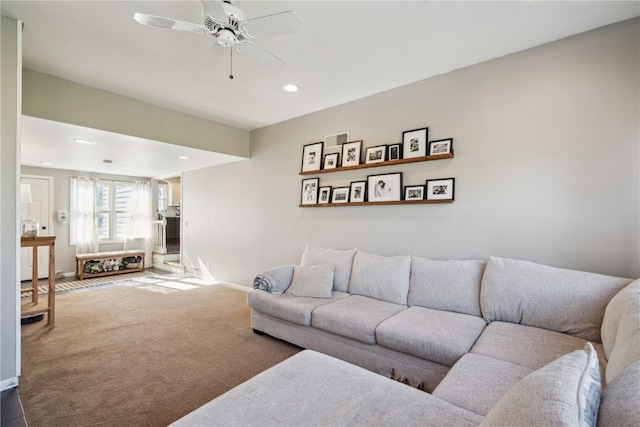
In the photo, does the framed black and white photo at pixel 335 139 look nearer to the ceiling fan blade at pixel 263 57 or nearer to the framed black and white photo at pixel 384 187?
the framed black and white photo at pixel 384 187

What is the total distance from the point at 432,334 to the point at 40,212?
7261 mm

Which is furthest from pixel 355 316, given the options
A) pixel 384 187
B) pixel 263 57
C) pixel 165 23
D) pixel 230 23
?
pixel 165 23

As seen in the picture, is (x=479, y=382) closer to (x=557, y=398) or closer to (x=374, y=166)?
(x=557, y=398)

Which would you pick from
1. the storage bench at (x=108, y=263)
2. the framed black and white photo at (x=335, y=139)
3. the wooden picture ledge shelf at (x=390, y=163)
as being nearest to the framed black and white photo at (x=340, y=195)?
the wooden picture ledge shelf at (x=390, y=163)

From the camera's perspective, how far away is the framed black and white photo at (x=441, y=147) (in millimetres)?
2857

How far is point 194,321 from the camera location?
11.4ft

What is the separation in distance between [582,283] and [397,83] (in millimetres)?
2370

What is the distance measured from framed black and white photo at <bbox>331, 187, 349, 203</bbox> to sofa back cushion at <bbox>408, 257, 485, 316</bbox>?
1.25m

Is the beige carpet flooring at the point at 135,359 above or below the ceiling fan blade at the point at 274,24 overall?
below

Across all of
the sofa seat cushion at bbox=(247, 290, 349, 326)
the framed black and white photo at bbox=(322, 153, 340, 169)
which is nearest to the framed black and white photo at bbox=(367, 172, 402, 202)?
the framed black and white photo at bbox=(322, 153, 340, 169)

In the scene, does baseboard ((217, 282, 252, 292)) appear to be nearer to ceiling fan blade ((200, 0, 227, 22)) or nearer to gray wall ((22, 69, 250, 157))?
gray wall ((22, 69, 250, 157))

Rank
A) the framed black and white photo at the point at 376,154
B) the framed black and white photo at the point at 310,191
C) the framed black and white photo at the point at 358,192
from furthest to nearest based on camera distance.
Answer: the framed black and white photo at the point at 310,191 < the framed black and white photo at the point at 358,192 < the framed black and white photo at the point at 376,154

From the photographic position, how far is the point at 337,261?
10.7 ft

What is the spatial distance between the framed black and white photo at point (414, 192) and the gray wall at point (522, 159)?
0.29ft
